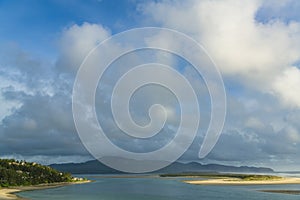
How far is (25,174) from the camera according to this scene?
565ft

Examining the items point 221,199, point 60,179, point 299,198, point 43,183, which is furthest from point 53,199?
point 60,179

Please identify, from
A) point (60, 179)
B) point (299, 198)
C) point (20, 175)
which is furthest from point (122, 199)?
point (60, 179)

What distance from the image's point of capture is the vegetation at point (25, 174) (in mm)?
155125

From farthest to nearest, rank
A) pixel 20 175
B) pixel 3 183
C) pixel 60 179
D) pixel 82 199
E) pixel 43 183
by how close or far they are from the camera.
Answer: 1. pixel 60 179
2. pixel 43 183
3. pixel 20 175
4. pixel 3 183
5. pixel 82 199

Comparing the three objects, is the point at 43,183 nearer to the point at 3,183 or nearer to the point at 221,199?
the point at 3,183

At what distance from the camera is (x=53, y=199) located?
3903 inches

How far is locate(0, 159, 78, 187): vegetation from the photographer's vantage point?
15512 centimetres

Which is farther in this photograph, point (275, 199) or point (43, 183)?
point (43, 183)

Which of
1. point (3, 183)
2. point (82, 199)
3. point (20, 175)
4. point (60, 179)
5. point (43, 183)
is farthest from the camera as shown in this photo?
point (60, 179)

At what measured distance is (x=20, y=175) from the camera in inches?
6516

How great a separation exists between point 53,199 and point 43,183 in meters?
84.0

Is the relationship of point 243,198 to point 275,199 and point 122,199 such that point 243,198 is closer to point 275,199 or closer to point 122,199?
point 275,199

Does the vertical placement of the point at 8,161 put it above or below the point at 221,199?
above

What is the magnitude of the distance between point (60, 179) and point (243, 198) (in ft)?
377
